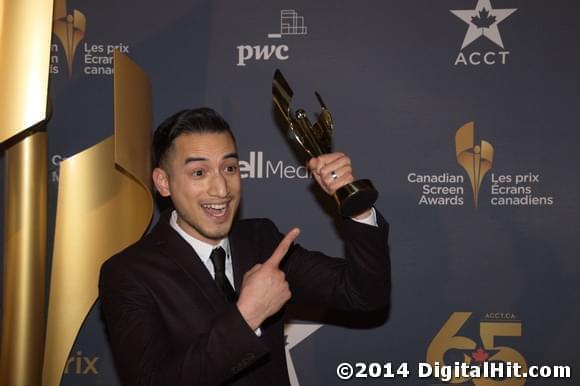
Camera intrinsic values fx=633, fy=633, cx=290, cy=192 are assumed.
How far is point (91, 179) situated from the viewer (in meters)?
2.15

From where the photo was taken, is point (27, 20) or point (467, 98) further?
point (467, 98)

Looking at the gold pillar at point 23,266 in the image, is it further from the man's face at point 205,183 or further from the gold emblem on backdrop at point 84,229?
the man's face at point 205,183

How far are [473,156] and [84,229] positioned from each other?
4.64 ft

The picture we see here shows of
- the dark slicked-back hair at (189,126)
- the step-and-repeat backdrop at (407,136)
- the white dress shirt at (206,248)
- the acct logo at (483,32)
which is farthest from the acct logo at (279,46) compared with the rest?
the white dress shirt at (206,248)

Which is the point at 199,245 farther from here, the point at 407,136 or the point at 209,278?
the point at 407,136

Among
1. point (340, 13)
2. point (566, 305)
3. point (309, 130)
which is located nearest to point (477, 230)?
point (566, 305)

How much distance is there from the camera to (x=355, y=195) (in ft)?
4.33

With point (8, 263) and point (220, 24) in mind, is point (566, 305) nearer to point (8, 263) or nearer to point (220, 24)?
point (220, 24)

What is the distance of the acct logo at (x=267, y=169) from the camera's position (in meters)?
2.40

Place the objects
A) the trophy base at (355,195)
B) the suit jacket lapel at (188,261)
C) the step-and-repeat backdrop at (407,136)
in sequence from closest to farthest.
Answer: the trophy base at (355,195)
the suit jacket lapel at (188,261)
the step-and-repeat backdrop at (407,136)

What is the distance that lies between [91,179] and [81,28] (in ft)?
2.20

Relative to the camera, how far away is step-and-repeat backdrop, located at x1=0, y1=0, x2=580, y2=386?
2.33m

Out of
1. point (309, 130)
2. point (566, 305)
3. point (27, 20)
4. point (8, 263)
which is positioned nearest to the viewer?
point (309, 130)

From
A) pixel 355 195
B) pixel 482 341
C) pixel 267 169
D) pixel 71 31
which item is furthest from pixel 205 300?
pixel 71 31
